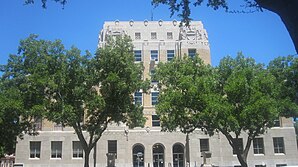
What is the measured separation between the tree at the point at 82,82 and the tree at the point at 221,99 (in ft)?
10.2

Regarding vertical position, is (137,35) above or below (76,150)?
above

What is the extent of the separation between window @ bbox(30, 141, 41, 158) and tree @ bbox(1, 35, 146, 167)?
65.5ft

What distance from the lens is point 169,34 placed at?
56312 millimetres

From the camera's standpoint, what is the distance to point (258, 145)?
47719 millimetres

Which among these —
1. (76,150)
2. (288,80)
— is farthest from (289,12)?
(76,150)

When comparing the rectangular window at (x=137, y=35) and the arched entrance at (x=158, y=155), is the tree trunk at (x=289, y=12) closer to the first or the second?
the arched entrance at (x=158, y=155)

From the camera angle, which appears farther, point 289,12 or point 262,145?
point 262,145

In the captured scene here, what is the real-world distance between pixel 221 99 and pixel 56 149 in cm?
2649

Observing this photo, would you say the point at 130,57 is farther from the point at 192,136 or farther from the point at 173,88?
the point at 192,136

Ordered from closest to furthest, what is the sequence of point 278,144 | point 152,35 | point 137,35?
point 278,144
point 137,35
point 152,35

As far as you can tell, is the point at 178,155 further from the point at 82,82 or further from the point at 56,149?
the point at 82,82

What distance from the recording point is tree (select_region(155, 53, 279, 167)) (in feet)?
87.3

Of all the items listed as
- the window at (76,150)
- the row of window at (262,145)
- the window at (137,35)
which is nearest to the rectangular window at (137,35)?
the window at (137,35)

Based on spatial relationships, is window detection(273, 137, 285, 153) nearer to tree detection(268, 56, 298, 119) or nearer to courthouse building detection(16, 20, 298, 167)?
courthouse building detection(16, 20, 298, 167)
